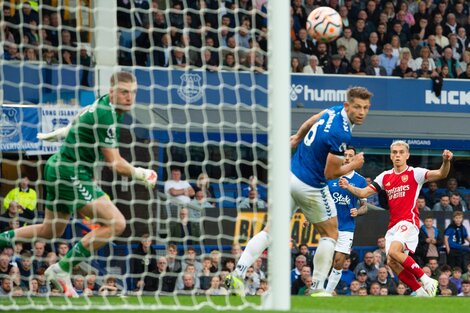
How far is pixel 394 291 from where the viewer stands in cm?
1669

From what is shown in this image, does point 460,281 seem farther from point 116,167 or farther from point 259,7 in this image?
point 116,167

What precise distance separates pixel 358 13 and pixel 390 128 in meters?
2.80

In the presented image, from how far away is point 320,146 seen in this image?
10.5 meters

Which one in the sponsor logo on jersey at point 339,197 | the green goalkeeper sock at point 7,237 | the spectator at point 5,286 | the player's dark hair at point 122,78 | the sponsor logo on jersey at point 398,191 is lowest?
the spectator at point 5,286

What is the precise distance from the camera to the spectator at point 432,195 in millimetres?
19480

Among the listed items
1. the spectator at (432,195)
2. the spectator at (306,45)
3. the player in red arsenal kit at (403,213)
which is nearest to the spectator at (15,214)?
the player in red arsenal kit at (403,213)

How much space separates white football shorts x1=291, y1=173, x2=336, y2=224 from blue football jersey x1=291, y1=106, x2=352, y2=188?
51 mm

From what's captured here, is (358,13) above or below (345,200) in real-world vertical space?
above

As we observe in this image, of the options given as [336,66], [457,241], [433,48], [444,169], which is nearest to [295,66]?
[336,66]

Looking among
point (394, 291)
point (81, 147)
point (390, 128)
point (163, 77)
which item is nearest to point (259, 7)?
point (163, 77)

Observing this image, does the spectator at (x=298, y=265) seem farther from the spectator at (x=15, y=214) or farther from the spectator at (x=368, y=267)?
the spectator at (x=15, y=214)

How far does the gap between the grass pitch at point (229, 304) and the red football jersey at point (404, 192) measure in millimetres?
2069

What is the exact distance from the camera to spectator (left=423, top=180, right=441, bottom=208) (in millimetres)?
19480

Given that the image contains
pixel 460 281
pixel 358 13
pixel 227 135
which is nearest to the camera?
pixel 460 281
